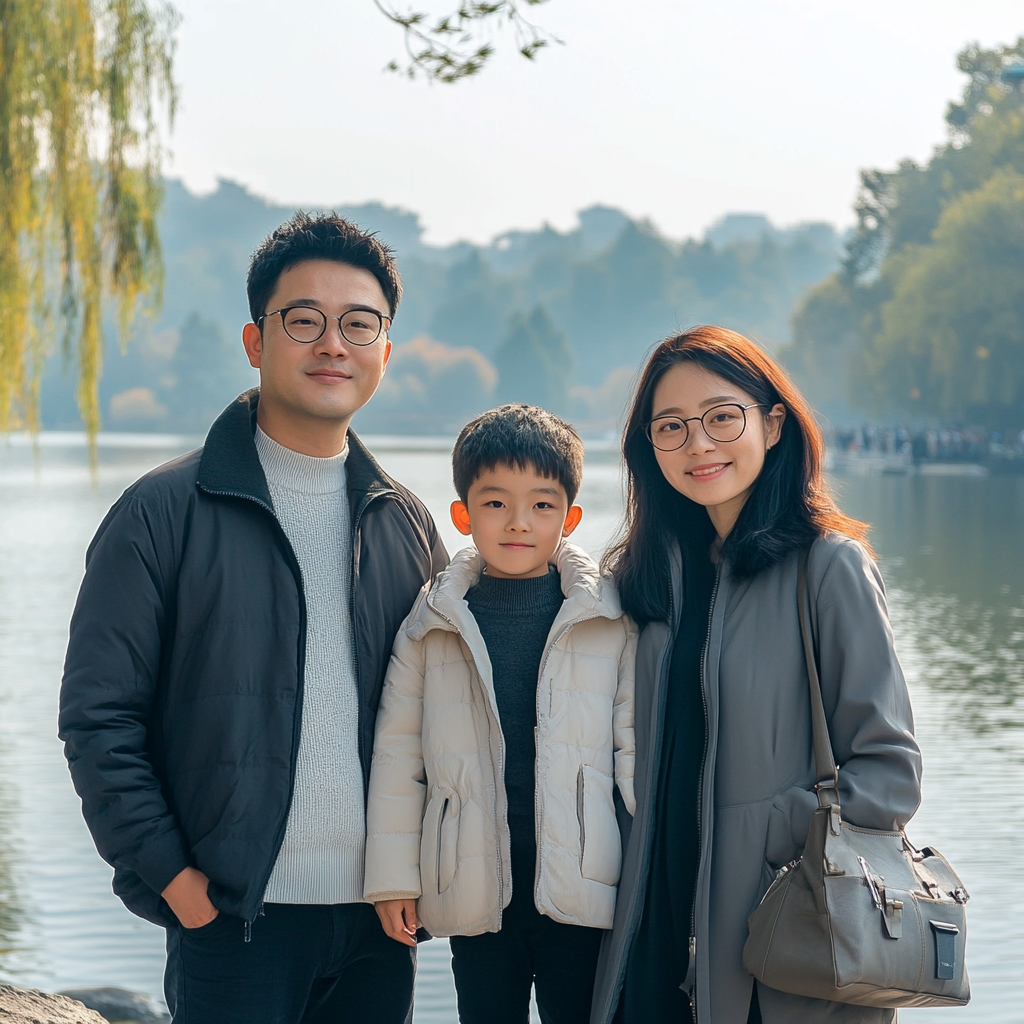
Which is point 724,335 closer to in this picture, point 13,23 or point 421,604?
point 421,604

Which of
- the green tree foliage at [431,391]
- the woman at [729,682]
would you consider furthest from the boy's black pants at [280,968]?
the green tree foliage at [431,391]

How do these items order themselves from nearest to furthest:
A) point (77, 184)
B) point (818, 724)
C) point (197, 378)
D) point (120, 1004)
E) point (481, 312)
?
point (818, 724), point (120, 1004), point (77, 184), point (197, 378), point (481, 312)

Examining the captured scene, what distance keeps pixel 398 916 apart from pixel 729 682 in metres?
0.68

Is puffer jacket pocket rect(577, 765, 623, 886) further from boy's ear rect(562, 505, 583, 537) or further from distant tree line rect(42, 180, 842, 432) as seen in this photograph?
distant tree line rect(42, 180, 842, 432)

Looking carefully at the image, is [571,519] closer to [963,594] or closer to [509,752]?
[509,752]

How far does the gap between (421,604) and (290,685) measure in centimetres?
27

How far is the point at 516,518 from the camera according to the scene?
2.17 metres

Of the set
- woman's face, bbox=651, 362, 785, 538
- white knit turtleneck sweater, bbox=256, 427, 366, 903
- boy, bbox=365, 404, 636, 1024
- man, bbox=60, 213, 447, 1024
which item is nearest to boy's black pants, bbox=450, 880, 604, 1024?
boy, bbox=365, 404, 636, 1024

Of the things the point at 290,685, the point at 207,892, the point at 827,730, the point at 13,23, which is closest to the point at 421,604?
the point at 290,685

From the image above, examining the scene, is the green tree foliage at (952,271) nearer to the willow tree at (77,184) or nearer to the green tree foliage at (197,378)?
the willow tree at (77,184)

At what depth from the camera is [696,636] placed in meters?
2.08

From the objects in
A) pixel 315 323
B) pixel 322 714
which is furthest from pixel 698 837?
pixel 315 323

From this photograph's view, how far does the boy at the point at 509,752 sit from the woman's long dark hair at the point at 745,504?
0.28 ft

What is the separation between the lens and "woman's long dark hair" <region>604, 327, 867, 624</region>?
80.1 inches
